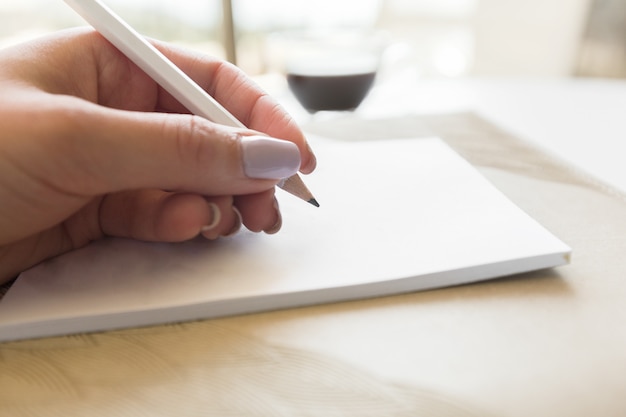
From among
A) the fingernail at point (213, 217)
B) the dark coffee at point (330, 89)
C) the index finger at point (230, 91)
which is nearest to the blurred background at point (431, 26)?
the dark coffee at point (330, 89)

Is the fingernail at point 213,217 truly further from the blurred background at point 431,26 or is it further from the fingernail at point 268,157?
the blurred background at point 431,26

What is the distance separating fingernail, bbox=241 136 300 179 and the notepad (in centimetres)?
4

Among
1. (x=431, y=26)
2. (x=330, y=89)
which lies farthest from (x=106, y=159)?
(x=431, y=26)

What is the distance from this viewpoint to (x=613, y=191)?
37 centimetres

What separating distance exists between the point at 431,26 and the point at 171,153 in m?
0.75

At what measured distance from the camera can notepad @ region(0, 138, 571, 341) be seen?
0.25 metres

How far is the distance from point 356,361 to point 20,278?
167 mm

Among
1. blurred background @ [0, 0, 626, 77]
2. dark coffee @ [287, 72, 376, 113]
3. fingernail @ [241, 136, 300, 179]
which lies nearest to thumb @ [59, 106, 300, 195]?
fingernail @ [241, 136, 300, 179]

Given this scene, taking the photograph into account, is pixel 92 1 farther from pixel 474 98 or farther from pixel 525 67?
pixel 525 67

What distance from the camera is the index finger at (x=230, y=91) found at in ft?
1.09

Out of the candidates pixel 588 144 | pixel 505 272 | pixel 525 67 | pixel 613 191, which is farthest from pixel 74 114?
pixel 525 67

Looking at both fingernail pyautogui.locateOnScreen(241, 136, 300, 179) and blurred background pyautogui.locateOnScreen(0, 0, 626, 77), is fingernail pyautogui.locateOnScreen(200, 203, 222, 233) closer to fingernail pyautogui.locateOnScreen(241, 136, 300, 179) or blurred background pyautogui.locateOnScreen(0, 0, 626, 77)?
fingernail pyautogui.locateOnScreen(241, 136, 300, 179)

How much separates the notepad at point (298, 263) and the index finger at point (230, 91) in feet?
0.18

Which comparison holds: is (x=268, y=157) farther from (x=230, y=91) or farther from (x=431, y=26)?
(x=431, y=26)
